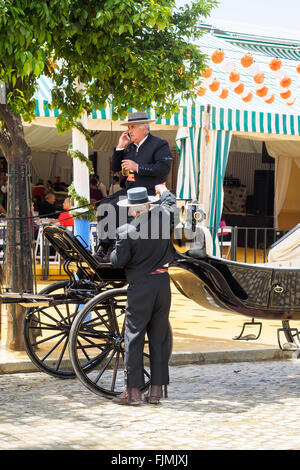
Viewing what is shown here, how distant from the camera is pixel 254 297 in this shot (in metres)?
6.57

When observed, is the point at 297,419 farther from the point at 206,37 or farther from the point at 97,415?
the point at 206,37

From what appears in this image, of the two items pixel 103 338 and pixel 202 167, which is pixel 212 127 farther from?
pixel 103 338

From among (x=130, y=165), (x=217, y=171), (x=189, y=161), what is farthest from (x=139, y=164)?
(x=217, y=171)

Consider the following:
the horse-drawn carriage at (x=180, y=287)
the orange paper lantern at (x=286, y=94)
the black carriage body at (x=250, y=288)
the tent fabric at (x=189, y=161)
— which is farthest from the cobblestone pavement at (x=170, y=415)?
the orange paper lantern at (x=286, y=94)

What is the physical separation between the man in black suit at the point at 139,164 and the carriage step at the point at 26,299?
0.64m

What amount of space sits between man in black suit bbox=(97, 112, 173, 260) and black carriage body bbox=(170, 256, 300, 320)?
0.73 meters

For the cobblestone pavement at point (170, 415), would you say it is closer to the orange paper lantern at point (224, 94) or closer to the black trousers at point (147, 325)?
the black trousers at point (147, 325)

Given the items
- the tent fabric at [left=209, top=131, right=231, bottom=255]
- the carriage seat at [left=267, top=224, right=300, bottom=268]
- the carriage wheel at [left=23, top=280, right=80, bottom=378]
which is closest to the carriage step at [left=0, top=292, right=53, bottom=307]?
the carriage wheel at [left=23, top=280, right=80, bottom=378]

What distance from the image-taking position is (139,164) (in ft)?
22.0

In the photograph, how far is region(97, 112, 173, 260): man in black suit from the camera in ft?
22.0

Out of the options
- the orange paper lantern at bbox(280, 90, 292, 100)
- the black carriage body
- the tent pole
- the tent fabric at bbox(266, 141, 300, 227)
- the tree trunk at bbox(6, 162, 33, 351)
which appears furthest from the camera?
the tent fabric at bbox(266, 141, 300, 227)

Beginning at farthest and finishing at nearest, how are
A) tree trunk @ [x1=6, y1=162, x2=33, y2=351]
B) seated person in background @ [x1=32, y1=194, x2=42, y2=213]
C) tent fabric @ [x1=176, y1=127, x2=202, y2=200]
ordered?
seated person in background @ [x1=32, y1=194, x2=42, y2=213] < tent fabric @ [x1=176, y1=127, x2=202, y2=200] < tree trunk @ [x1=6, y1=162, x2=33, y2=351]

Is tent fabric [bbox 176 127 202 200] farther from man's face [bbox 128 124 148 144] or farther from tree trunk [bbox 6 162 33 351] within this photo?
man's face [bbox 128 124 148 144]

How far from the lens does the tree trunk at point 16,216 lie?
25.1 ft
